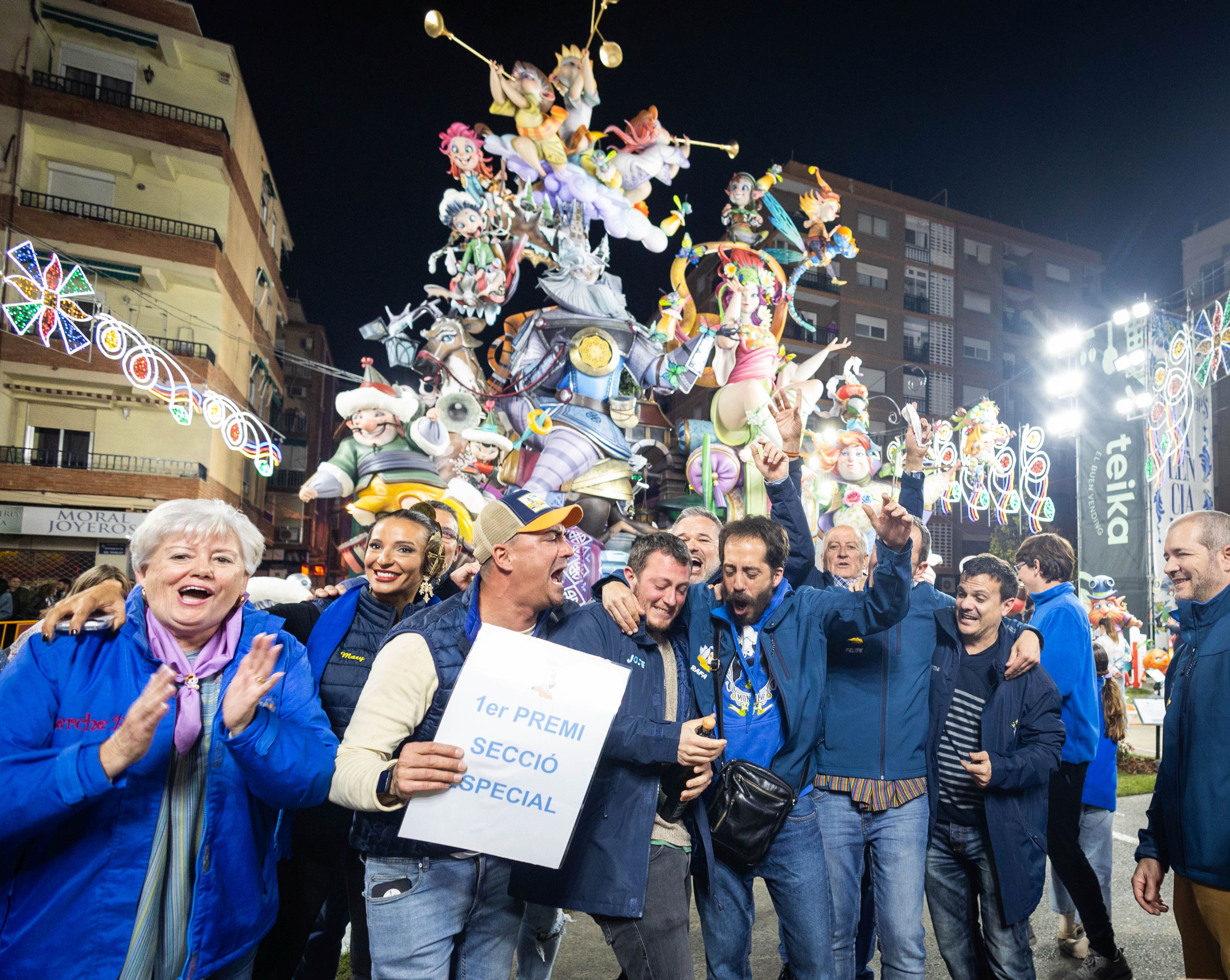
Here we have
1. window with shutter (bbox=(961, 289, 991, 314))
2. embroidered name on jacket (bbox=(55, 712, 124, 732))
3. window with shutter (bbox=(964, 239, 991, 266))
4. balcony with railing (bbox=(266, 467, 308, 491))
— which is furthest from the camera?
window with shutter (bbox=(964, 239, 991, 266))

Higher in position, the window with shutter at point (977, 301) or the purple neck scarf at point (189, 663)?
the window with shutter at point (977, 301)

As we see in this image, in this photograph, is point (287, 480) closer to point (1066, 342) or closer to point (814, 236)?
point (814, 236)

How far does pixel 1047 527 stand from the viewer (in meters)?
30.4

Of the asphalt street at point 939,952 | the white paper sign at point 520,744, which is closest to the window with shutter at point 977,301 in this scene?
the asphalt street at point 939,952

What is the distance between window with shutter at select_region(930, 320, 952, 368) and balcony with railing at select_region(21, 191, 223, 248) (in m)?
31.1

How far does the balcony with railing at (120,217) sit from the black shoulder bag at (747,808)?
73.3 feet

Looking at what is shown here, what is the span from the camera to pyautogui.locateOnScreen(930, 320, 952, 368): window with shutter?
3538 centimetres

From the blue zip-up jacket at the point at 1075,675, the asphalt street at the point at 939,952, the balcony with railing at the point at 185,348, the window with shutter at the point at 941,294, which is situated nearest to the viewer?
the asphalt street at the point at 939,952

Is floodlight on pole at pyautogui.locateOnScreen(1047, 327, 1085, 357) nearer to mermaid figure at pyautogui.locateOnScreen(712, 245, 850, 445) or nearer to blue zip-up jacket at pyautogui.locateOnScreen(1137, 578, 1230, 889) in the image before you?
mermaid figure at pyautogui.locateOnScreen(712, 245, 850, 445)

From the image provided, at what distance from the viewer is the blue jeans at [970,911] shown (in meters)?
2.95

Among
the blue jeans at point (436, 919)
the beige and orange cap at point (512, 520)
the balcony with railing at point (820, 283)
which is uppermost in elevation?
the balcony with railing at point (820, 283)

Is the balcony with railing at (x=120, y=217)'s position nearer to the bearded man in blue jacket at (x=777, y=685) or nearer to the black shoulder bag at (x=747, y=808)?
the bearded man in blue jacket at (x=777, y=685)

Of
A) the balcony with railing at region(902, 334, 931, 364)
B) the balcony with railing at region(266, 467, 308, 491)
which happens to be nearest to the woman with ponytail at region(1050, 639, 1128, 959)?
the balcony with railing at region(902, 334, 931, 364)

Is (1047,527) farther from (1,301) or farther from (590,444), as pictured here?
(1,301)
